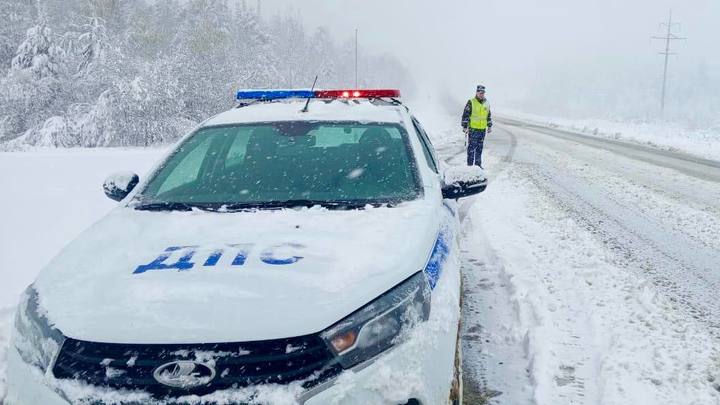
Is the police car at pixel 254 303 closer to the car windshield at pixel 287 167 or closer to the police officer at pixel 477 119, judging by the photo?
the car windshield at pixel 287 167

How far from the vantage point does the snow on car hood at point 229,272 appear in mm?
1818

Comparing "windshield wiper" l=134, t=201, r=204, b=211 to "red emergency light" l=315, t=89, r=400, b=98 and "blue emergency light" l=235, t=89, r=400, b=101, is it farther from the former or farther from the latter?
"red emergency light" l=315, t=89, r=400, b=98

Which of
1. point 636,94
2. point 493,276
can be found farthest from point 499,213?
point 636,94

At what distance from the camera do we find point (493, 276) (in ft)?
17.0

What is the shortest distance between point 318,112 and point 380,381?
231 cm

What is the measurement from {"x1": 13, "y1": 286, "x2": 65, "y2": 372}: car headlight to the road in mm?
2112

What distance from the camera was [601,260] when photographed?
5.52 m

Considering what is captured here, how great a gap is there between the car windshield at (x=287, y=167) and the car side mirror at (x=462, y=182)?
0.94 feet

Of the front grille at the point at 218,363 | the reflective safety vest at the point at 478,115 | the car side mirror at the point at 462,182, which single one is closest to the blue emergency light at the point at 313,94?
the car side mirror at the point at 462,182

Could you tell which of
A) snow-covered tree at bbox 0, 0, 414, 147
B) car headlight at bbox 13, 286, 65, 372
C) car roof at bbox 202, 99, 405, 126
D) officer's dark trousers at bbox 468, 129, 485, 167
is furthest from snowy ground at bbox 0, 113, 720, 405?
snow-covered tree at bbox 0, 0, 414, 147

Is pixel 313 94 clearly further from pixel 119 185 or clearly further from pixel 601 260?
pixel 601 260

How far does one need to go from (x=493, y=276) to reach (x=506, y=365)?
1.82 m

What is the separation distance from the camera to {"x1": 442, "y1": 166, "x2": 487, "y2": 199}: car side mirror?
3.39 m

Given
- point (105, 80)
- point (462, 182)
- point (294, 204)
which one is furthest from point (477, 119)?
point (105, 80)
